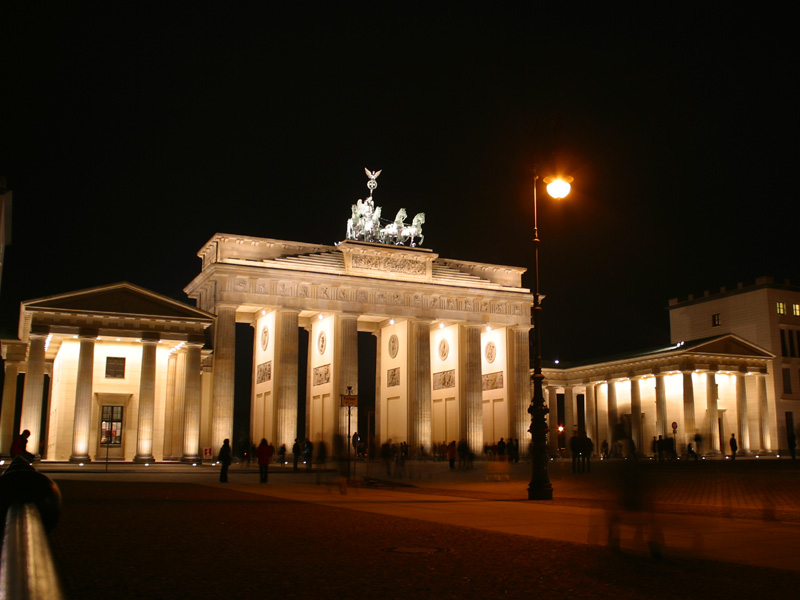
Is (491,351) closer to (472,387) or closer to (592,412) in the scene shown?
(472,387)

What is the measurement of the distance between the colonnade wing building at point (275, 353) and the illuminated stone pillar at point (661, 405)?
41.7ft

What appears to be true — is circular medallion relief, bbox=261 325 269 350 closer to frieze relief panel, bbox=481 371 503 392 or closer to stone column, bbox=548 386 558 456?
frieze relief panel, bbox=481 371 503 392

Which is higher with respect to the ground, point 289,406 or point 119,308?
point 119,308

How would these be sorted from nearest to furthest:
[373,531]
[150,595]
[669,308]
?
[150,595] < [373,531] < [669,308]

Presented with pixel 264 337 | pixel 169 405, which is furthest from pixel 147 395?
pixel 264 337

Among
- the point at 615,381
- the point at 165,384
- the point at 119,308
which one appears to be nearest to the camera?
the point at 119,308

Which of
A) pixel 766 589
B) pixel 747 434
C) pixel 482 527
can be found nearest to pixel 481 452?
pixel 747 434

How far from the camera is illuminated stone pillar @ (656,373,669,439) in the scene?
7312cm

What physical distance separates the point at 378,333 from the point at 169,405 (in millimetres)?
22125

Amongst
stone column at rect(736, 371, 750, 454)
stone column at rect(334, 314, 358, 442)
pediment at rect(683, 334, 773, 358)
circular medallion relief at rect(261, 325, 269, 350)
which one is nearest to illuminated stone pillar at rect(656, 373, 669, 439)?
pediment at rect(683, 334, 773, 358)

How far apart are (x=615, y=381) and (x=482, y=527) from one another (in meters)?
68.2

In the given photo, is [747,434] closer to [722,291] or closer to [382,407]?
[722,291]

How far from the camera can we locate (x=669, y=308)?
97.2 metres

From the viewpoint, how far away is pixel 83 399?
4881cm
